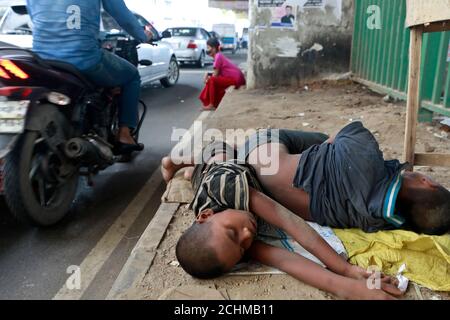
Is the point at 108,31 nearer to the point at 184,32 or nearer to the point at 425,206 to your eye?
the point at 425,206

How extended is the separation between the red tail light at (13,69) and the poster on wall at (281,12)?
5.46 m

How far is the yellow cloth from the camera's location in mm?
1853

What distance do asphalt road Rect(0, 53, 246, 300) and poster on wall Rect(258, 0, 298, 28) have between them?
13.5 ft

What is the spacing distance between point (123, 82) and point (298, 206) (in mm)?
2109

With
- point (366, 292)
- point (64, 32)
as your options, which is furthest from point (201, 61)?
point (366, 292)

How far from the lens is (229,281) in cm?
186

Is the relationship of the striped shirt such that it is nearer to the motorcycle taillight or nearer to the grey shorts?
the grey shorts

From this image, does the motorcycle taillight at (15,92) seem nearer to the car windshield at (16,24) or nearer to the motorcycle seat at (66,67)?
the motorcycle seat at (66,67)

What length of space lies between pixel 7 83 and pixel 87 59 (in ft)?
2.18

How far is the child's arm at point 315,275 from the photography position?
1667mm

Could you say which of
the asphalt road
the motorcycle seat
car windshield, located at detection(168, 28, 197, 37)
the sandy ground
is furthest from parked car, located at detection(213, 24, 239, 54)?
the motorcycle seat

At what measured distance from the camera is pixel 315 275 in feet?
5.74
